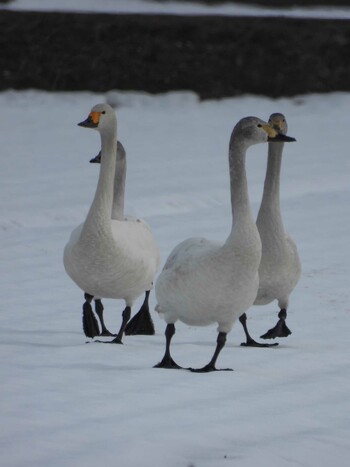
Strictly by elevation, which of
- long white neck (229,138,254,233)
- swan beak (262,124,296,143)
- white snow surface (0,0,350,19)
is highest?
white snow surface (0,0,350,19)

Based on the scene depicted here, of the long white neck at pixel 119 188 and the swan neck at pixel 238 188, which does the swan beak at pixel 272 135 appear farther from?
the long white neck at pixel 119 188

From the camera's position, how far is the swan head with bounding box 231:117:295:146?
266 inches

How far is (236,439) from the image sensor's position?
17.1 ft

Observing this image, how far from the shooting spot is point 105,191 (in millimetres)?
7719

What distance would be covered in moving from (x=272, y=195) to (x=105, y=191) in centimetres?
100

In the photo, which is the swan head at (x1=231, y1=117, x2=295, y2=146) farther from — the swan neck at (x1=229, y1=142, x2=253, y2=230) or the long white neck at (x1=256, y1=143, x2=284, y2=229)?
the long white neck at (x1=256, y1=143, x2=284, y2=229)

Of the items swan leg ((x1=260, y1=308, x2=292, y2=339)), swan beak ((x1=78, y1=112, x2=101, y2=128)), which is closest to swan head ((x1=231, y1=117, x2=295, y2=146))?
swan beak ((x1=78, y1=112, x2=101, y2=128))

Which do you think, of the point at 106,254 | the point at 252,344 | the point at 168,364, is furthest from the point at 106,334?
the point at 168,364

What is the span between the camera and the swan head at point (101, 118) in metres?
7.82

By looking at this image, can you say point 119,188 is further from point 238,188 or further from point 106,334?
point 238,188

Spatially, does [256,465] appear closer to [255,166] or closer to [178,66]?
[255,166]

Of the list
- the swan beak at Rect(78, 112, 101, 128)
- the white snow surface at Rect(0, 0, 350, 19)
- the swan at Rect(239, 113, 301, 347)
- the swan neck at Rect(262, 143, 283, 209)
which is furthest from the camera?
the white snow surface at Rect(0, 0, 350, 19)

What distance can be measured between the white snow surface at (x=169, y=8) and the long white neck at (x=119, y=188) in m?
13.0

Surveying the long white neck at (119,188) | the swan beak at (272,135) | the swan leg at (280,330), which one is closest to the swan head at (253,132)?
the swan beak at (272,135)
